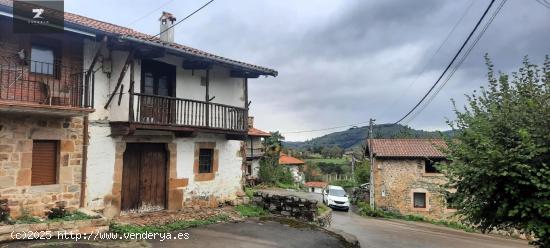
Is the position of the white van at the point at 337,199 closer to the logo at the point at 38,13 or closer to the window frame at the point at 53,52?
the window frame at the point at 53,52

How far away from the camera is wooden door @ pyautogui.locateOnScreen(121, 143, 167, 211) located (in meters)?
11.4

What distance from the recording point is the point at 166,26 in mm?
14883

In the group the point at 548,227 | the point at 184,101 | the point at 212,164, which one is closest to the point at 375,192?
the point at 212,164

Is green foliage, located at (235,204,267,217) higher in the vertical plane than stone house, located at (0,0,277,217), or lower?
lower

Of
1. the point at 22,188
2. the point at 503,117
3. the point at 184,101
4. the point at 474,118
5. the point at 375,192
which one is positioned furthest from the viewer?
the point at 375,192

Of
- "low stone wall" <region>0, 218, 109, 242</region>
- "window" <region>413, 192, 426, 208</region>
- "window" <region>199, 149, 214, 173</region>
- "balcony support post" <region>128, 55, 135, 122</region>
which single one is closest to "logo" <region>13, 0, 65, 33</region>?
"balcony support post" <region>128, 55, 135, 122</region>

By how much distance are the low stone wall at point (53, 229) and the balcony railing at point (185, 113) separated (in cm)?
277

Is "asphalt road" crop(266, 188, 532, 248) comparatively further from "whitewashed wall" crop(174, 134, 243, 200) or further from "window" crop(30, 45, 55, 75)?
"window" crop(30, 45, 55, 75)

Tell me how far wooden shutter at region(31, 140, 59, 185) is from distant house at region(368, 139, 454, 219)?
20663 mm

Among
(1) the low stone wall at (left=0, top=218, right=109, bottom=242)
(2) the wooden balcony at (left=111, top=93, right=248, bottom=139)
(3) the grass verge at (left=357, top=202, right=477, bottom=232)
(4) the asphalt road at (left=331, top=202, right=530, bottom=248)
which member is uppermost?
(2) the wooden balcony at (left=111, top=93, right=248, bottom=139)

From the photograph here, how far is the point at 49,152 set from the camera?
9.56 meters

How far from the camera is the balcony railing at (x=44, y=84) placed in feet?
29.0

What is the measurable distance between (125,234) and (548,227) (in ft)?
28.3

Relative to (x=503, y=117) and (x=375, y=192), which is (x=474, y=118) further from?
(x=375, y=192)
